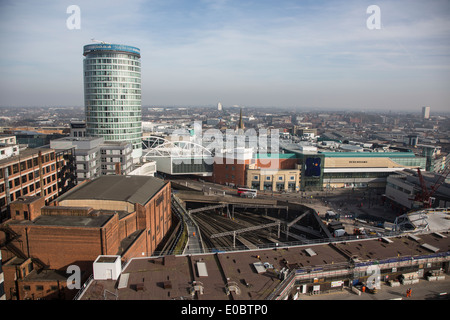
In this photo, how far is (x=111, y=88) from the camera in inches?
2003

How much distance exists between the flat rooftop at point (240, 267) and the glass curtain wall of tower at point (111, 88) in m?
38.4

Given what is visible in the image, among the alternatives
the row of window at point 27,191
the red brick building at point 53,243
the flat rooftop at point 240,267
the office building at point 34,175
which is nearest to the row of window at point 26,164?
the office building at point 34,175

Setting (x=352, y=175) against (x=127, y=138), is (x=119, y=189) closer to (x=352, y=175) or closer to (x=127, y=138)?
(x=127, y=138)

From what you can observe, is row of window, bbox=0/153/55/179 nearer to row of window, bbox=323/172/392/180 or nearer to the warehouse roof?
the warehouse roof

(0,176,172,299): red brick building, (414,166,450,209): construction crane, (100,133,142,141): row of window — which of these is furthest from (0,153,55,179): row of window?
(414,166,450,209): construction crane

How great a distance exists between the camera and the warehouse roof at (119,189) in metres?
25.6

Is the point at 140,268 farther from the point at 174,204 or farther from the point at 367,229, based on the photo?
the point at 367,229

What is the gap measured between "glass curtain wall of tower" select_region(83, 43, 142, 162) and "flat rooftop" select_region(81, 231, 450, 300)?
38.4 m

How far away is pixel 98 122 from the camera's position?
51.8 metres

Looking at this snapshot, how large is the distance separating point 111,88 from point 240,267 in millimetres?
42219

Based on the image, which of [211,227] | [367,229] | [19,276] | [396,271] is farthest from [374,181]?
[19,276]

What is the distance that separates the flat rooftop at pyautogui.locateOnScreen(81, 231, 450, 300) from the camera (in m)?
14.9

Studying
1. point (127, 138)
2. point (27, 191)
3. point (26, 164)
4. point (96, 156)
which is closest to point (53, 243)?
point (27, 191)

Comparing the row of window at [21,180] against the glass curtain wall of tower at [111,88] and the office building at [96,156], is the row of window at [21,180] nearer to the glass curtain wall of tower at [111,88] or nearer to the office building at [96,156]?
the office building at [96,156]
